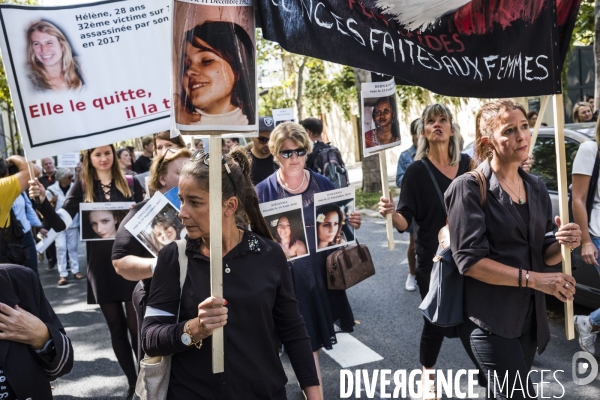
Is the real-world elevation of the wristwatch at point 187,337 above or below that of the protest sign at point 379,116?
below


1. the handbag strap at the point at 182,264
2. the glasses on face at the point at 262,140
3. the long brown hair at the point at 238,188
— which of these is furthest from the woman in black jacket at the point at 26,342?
the glasses on face at the point at 262,140

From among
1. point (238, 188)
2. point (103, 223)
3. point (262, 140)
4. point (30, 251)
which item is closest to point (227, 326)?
point (238, 188)

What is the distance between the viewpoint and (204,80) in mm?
2531

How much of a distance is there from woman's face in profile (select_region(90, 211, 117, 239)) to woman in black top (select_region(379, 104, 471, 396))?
2.19 meters

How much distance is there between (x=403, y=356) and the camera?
5.73m

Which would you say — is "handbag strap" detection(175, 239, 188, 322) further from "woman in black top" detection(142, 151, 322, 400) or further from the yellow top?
the yellow top

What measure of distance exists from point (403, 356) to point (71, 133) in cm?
Result: 333

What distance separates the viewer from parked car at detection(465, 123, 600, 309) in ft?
18.7

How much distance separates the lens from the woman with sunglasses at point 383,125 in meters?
4.52

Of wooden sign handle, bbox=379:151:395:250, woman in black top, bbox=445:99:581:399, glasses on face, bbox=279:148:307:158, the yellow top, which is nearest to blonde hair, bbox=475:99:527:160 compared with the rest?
woman in black top, bbox=445:99:581:399

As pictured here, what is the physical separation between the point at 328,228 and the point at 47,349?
2.37 metres

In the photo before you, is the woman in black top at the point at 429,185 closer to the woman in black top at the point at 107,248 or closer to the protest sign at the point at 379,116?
the protest sign at the point at 379,116

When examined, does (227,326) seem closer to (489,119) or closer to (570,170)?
(489,119)

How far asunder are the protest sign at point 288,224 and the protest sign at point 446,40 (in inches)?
50.8
